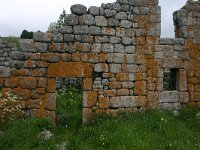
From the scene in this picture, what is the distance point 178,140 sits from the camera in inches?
350

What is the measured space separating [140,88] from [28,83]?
326 cm

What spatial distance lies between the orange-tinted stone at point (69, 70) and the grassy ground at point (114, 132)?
132cm

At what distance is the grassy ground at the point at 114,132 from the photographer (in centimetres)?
816

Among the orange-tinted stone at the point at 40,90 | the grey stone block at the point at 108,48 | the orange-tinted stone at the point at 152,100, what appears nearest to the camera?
the orange-tinted stone at the point at 40,90

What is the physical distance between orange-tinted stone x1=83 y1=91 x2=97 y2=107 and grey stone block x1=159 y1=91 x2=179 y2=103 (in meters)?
2.11

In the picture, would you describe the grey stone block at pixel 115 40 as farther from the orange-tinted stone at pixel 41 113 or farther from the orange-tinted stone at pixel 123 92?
the orange-tinted stone at pixel 41 113

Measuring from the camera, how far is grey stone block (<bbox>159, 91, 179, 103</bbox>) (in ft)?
36.0

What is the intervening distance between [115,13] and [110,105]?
2644 millimetres

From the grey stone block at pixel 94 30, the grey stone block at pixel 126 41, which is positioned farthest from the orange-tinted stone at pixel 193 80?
the grey stone block at pixel 94 30

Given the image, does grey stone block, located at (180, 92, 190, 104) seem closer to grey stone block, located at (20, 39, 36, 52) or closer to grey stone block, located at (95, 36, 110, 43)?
grey stone block, located at (95, 36, 110, 43)

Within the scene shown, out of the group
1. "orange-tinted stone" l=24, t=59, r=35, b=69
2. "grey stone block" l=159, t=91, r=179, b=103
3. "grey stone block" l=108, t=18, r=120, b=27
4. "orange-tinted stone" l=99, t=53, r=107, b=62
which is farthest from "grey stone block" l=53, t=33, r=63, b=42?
"grey stone block" l=159, t=91, r=179, b=103

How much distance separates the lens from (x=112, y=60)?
411 inches

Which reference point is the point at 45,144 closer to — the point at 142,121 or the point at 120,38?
the point at 142,121

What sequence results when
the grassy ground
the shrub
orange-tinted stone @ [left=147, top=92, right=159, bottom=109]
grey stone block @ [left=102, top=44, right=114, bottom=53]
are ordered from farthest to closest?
orange-tinted stone @ [left=147, top=92, right=159, bottom=109] → grey stone block @ [left=102, top=44, right=114, bottom=53] → the shrub → the grassy ground
